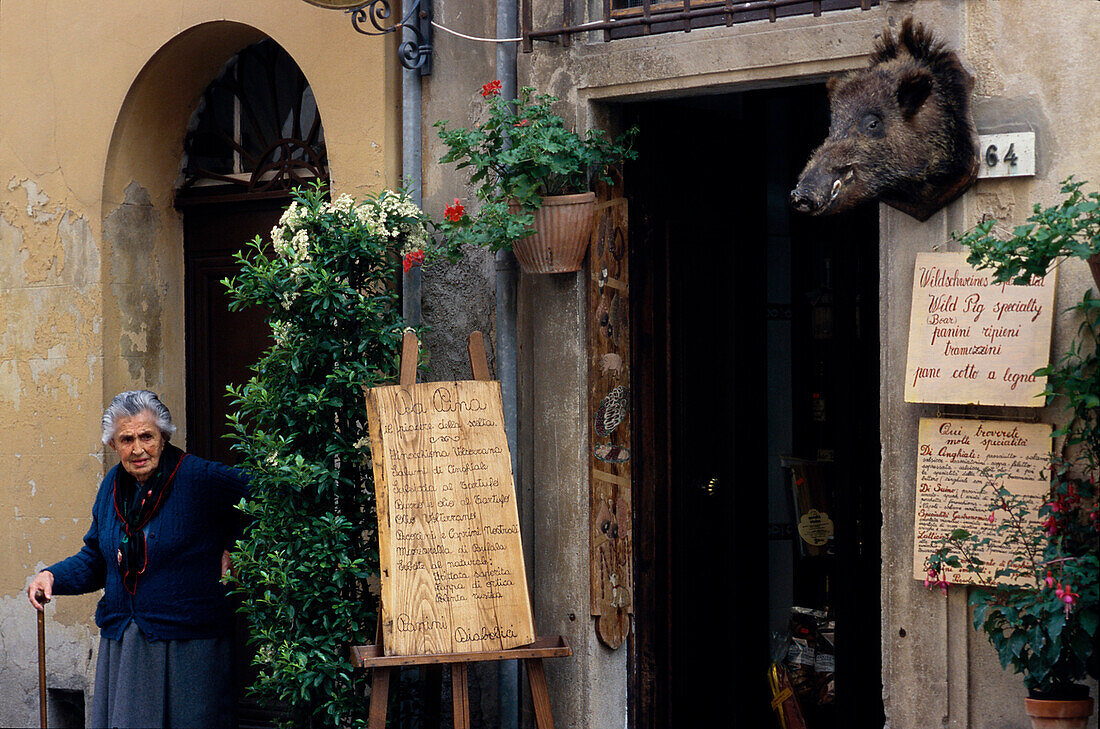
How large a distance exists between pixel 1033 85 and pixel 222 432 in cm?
421

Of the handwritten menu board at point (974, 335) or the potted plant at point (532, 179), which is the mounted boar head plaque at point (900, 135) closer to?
the handwritten menu board at point (974, 335)

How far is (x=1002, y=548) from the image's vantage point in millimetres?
4297

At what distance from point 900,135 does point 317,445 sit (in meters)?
2.48

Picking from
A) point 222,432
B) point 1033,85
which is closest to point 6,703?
point 222,432

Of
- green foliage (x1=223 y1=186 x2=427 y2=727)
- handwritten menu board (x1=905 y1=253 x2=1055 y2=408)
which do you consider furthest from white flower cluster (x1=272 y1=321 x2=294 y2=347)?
handwritten menu board (x1=905 y1=253 x2=1055 y2=408)

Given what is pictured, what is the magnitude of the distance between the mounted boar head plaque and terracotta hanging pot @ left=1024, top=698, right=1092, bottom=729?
1657mm

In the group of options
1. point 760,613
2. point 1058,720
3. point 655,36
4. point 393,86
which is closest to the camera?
point 1058,720

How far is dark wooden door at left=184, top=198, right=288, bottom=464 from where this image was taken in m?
6.57

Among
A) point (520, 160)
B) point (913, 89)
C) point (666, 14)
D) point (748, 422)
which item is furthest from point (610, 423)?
point (913, 89)

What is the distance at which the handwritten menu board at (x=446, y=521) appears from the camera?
4.68 meters

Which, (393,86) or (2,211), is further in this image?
(2,211)

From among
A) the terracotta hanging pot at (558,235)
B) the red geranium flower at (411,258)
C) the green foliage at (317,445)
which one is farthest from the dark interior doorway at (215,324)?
the terracotta hanging pot at (558,235)

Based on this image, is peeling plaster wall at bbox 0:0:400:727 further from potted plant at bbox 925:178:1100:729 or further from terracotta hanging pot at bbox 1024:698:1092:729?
terracotta hanging pot at bbox 1024:698:1092:729

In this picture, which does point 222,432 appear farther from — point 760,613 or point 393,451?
point 760,613
